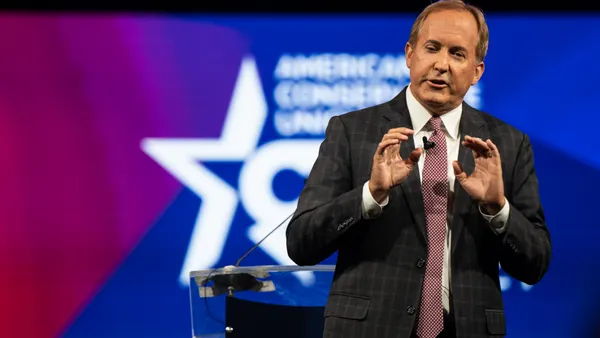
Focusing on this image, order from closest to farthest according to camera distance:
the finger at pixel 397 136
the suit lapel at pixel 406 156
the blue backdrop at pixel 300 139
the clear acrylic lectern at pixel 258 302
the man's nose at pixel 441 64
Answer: the finger at pixel 397 136 → the suit lapel at pixel 406 156 → the man's nose at pixel 441 64 → the clear acrylic lectern at pixel 258 302 → the blue backdrop at pixel 300 139

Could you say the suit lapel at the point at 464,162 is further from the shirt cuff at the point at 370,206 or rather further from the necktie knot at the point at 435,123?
the shirt cuff at the point at 370,206

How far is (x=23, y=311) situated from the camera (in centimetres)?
454

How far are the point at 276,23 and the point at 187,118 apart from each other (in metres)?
0.66

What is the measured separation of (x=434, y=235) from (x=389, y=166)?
0.20 m

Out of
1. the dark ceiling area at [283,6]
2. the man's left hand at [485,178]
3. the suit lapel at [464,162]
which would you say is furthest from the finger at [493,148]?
the dark ceiling area at [283,6]

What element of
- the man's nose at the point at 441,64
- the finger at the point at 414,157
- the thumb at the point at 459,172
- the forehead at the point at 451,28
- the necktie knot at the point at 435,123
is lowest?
the thumb at the point at 459,172

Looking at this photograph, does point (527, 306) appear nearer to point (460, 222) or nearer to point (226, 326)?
point (226, 326)

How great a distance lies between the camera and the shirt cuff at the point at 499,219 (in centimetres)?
194

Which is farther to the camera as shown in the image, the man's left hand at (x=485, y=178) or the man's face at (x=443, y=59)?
the man's face at (x=443, y=59)

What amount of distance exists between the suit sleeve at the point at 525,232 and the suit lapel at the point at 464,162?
10 cm

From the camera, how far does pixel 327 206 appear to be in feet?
6.39

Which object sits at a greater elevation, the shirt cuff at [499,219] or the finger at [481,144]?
the finger at [481,144]

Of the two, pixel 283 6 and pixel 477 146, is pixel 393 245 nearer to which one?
pixel 477 146

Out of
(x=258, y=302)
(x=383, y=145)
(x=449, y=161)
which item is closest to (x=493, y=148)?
(x=449, y=161)
